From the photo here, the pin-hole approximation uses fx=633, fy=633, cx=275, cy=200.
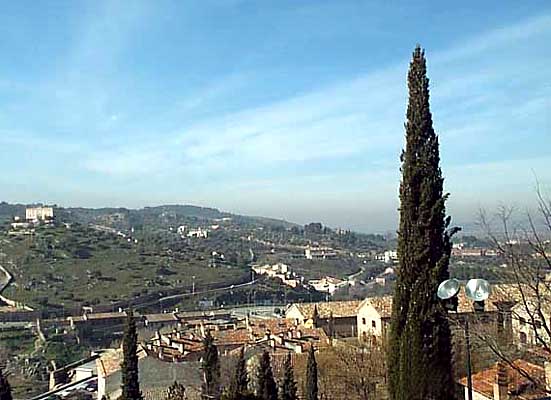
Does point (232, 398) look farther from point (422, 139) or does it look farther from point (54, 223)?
point (54, 223)

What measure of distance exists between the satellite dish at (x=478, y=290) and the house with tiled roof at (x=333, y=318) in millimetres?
31006

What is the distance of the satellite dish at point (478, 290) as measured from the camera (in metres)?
7.23

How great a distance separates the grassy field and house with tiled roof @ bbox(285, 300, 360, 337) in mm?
27494

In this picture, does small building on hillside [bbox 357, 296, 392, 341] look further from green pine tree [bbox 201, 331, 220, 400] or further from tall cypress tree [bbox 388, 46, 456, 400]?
tall cypress tree [bbox 388, 46, 456, 400]

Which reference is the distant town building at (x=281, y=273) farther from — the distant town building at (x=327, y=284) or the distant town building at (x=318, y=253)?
the distant town building at (x=318, y=253)

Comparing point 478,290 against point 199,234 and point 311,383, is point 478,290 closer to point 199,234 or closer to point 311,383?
point 311,383

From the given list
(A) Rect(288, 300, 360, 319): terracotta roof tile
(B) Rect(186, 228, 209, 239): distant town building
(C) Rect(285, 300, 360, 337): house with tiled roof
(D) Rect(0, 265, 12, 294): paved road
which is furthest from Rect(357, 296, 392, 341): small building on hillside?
(B) Rect(186, 228, 209, 239): distant town building

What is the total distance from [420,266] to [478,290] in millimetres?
3899

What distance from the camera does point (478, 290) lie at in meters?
7.26

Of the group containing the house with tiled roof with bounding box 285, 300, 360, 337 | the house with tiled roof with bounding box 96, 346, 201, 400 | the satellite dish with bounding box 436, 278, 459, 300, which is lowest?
the house with tiled roof with bounding box 96, 346, 201, 400

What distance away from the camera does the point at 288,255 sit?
11731cm

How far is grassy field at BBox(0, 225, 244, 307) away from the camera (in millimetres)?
64500

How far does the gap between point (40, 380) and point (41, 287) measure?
25.7 m

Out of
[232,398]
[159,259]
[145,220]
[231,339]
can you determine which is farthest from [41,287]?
[145,220]
